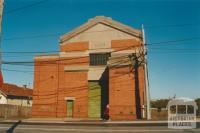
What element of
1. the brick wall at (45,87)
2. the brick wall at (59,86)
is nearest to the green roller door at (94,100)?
the brick wall at (59,86)

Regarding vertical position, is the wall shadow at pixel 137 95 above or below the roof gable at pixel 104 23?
below

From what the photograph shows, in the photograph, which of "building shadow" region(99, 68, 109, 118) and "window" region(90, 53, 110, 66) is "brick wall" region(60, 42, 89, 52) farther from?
"building shadow" region(99, 68, 109, 118)

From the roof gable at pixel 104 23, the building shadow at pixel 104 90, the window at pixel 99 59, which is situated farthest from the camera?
the window at pixel 99 59

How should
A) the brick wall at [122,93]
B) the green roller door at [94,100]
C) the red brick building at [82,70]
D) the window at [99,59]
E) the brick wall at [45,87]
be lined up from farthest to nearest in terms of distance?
1. the brick wall at [45,87]
2. the window at [99,59]
3. the red brick building at [82,70]
4. the green roller door at [94,100]
5. the brick wall at [122,93]

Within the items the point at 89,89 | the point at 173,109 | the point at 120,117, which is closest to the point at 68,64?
the point at 89,89

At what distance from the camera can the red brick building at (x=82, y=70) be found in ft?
126

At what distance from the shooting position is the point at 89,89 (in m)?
38.9

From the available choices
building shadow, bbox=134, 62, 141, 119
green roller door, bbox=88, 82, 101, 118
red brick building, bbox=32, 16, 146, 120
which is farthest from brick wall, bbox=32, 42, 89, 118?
building shadow, bbox=134, 62, 141, 119

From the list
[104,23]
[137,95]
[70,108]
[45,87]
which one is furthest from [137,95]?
[45,87]

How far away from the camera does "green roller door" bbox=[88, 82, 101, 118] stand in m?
38.1

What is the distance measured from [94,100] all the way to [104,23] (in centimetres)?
977

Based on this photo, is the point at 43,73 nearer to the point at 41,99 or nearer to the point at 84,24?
the point at 41,99

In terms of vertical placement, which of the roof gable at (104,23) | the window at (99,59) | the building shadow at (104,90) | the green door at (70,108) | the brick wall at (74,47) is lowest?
the green door at (70,108)

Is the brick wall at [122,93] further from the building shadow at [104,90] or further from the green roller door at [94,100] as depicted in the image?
the green roller door at [94,100]
